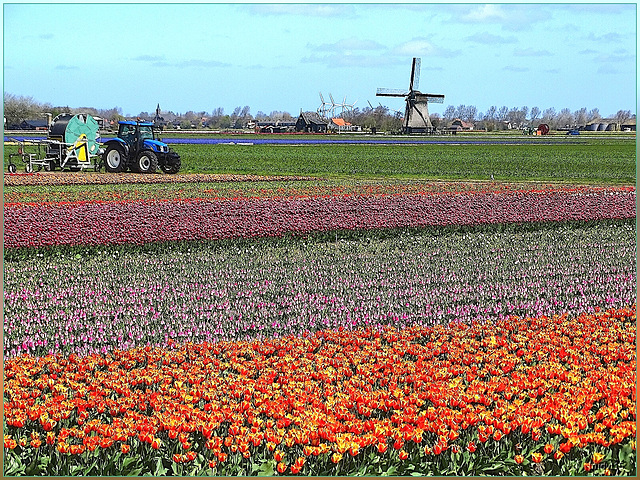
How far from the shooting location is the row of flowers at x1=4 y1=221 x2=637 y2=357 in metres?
7.50

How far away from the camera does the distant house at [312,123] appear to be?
108312 mm

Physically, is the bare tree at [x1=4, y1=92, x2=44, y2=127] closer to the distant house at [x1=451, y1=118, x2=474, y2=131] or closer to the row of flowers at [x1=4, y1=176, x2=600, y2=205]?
the row of flowers at [x1=4, y1=176, x2=600, y2=205]

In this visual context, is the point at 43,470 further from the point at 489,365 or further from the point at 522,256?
the point at 522,256

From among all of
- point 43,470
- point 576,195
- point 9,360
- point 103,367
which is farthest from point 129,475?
point 576,195

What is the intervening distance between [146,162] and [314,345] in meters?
22.0

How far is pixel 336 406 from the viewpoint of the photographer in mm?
4945

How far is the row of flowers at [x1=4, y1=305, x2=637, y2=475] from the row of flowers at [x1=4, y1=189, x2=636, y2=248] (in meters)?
6.23

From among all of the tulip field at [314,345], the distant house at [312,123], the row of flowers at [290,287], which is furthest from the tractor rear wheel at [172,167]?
the distant house at [312,123]

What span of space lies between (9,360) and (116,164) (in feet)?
73.9

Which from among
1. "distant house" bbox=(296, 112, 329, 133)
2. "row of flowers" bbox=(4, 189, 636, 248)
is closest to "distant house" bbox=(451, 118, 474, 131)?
"distant house" bbox=(296, 112, 329, 133)

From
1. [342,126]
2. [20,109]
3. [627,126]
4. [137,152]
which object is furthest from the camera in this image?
[627,126]

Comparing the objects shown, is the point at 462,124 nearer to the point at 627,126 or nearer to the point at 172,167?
the point at 627,126

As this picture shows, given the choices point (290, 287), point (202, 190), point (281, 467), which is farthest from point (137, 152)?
point (281, 467)

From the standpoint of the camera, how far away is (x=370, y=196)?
19125 millimetres
